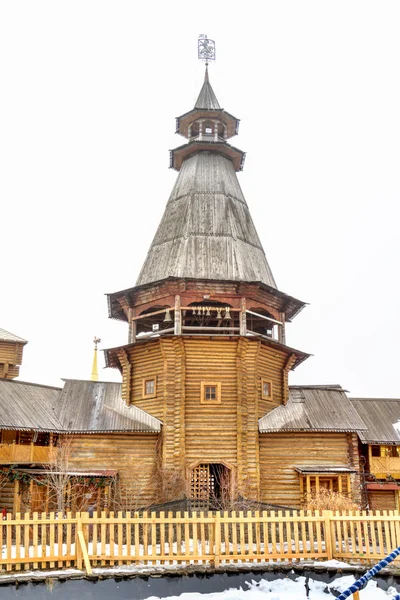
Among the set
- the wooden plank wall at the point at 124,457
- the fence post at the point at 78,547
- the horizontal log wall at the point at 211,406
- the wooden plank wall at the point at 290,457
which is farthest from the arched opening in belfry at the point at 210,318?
the fence post at the point at 78,547

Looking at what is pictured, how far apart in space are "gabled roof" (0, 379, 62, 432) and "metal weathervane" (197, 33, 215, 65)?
25.1m

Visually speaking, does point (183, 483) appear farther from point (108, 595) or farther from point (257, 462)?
point (108, 595)

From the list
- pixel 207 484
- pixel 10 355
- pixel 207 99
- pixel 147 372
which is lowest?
pixel 207 484

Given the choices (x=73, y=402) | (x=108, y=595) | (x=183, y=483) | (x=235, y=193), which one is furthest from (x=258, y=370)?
(x=108, y=595)

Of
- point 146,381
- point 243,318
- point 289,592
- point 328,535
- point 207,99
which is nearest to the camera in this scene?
point 289,592

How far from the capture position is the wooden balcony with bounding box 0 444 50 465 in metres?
25.1

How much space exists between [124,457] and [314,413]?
9.03 metres

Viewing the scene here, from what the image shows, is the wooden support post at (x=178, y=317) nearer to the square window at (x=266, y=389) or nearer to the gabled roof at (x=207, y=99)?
the square window at (x=266, y=389)

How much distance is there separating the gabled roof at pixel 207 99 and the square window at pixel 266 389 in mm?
17523

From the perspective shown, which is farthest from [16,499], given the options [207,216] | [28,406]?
[207,216]

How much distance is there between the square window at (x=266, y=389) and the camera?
28.8 meters

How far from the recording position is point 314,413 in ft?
95.2

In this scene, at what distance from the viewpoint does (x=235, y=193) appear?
114 feet

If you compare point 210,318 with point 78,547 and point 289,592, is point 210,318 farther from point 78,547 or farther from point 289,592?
point 289,592
